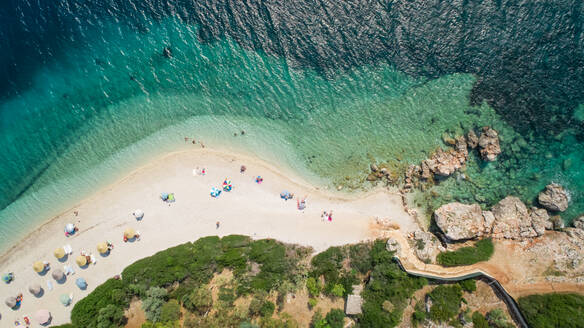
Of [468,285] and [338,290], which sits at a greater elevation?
[468,285]

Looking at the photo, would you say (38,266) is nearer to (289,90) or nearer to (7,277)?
(7,277)

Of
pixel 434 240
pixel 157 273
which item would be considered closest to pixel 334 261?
pixel 434 240

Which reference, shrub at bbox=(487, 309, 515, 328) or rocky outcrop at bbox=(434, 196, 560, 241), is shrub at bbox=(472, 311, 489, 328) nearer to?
shrub at bbox=(487, 309, 515, 328)

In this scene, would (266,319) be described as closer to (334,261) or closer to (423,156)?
(334,261)

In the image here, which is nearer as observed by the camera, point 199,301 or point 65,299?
point 199,301

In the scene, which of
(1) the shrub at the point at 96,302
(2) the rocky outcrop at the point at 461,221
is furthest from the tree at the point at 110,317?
(2) the rocky outcrop at the point at 461,221

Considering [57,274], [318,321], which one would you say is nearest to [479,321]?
[318,321]

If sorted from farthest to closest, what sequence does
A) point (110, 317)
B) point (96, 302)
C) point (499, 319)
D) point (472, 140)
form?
point (472, 140) < point (96, 302) < point (110, 317) < point (499, 319)
